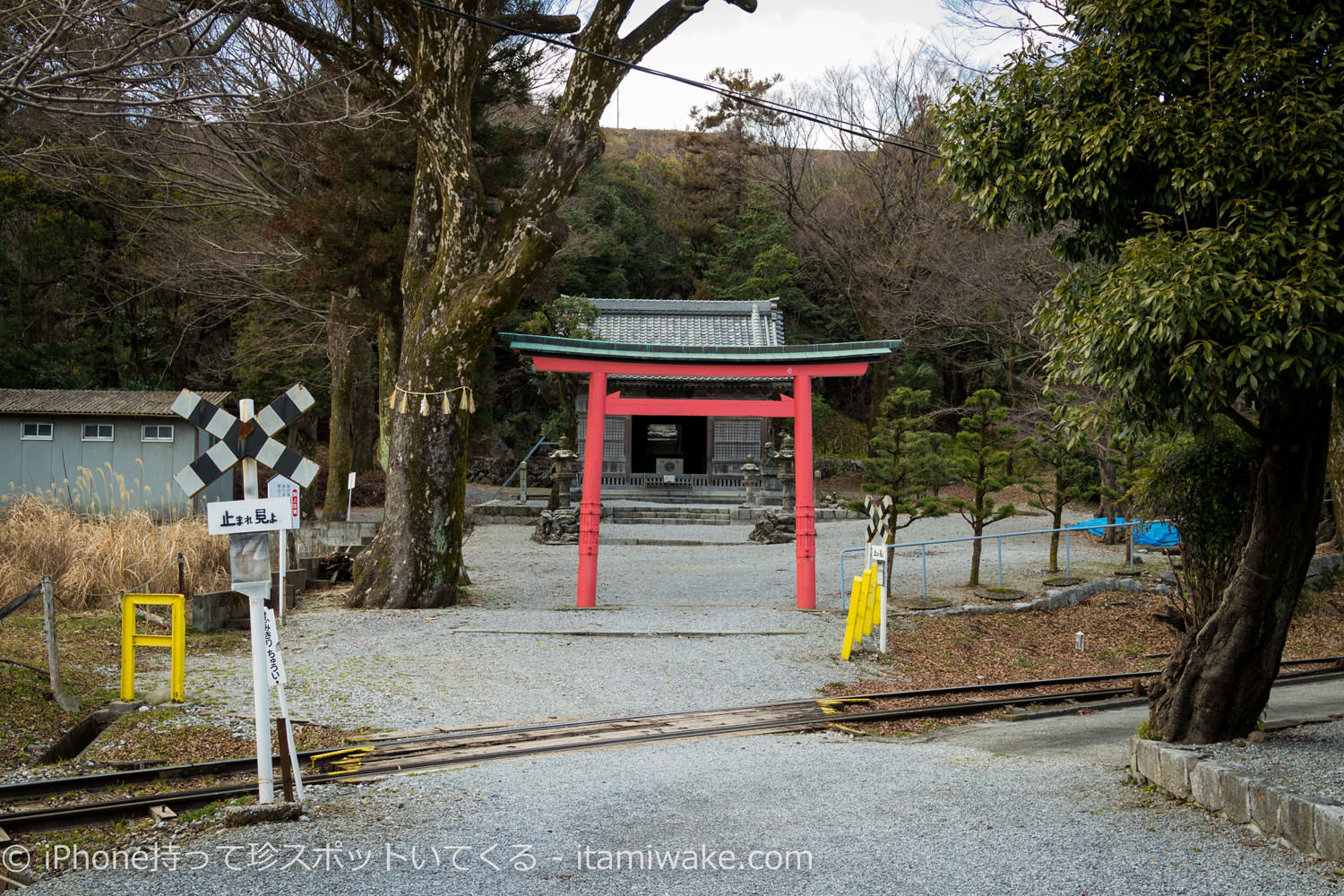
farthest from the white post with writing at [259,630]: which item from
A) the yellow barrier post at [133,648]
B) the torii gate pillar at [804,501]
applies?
the torii gate pillar at [804,501]

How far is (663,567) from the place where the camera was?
51.7 ft

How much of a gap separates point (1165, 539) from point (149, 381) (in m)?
23.7

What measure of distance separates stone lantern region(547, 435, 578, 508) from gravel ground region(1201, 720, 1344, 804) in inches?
632

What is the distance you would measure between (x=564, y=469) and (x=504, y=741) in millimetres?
14682

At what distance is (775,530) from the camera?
1912cm

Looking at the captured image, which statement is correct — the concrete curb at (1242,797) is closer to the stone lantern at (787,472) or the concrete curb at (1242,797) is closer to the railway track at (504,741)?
the railway track at (504,741)

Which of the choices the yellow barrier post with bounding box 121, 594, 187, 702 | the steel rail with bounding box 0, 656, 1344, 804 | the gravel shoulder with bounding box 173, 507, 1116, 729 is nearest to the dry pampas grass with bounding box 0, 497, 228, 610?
the gravel shoulder with bounding box 173, 507, 1116, 729

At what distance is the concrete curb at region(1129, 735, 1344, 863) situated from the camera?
151 inches

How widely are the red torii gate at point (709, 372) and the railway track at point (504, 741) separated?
365 centimetres

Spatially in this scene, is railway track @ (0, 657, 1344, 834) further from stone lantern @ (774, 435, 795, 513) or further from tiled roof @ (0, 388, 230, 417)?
tiled roof @ (0, 388, 230, 417)

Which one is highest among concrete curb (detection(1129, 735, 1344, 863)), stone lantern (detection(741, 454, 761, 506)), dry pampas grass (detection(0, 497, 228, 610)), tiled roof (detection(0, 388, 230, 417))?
tiled roof (detection(0, 388, 230, 417))

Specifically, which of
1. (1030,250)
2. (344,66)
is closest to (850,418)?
(1030,250)

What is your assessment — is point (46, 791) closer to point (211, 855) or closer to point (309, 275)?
point (211, 855)

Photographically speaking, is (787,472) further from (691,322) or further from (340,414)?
(340,414)
